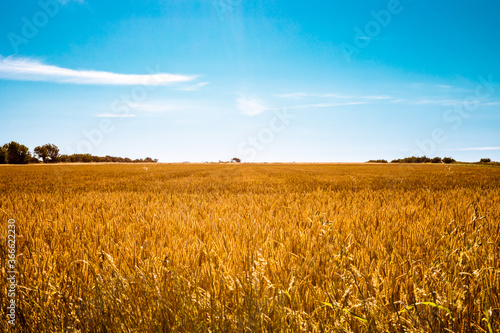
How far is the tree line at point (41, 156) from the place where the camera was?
9056 cm

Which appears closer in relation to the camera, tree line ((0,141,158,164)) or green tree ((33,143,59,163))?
tree line ((0,141,158,164))

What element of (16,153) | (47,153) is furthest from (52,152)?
(16,153)

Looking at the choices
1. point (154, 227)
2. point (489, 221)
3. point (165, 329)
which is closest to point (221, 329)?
point (165, 329)

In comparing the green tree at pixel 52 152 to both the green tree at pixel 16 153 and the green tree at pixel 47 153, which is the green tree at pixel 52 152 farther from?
the green tree at pixel 16 153

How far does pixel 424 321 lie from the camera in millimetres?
1249

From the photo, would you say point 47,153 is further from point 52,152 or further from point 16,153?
point 16,153

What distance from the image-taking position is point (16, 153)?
300ft

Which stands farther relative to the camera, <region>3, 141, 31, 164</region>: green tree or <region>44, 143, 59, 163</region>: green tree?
<region>44, 143, 59, 163</region>: green tree

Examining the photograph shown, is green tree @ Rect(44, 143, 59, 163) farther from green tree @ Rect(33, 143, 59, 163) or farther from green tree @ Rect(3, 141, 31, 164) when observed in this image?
green tree @ Rect(3, 141, 31, 164)

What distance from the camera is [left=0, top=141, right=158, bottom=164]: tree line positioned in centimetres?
9056

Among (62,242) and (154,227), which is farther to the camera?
(154,227)

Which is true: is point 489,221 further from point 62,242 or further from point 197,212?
point 62,242

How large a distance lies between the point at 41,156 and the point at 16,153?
65.7 feet

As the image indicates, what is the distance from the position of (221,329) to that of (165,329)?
0.28 metres
